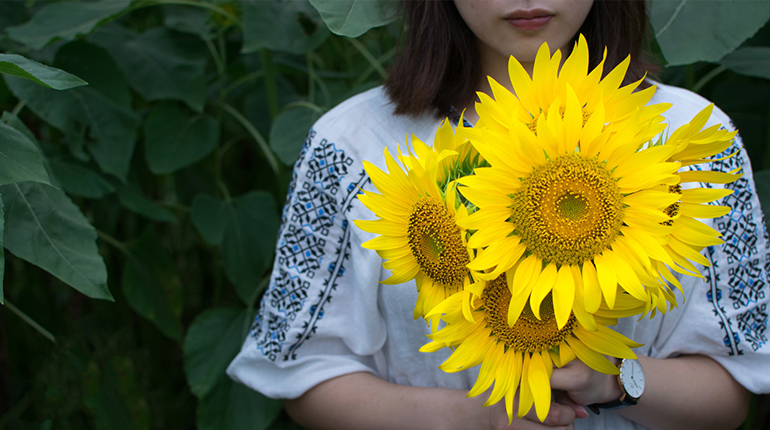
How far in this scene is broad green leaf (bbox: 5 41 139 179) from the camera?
3.38 feet

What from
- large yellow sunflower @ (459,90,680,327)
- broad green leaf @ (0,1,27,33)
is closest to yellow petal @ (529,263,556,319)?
large yellow sunflower @ (459,90,680,327)

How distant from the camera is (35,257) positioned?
2.46 ft

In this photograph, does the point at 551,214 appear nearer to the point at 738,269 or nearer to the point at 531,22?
the point at 531,22

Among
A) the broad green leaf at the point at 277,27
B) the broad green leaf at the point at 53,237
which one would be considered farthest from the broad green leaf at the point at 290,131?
the broad green leaf at the point at 53,237

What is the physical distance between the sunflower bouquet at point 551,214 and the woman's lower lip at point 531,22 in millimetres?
231

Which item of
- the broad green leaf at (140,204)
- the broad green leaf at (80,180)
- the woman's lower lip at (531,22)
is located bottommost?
the broad green leaf at (140,204)

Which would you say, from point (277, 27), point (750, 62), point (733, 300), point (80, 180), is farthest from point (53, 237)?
point (750, 62)

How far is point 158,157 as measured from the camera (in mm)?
1163

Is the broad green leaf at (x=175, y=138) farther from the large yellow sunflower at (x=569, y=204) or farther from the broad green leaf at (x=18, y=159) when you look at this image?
the large yellow sunflower at (x=569, y=204)

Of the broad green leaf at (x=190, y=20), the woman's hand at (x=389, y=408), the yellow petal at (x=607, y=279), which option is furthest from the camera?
the broad green leaf at (x=190, y=20)

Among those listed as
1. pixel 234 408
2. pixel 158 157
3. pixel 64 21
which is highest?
pixel 64 21

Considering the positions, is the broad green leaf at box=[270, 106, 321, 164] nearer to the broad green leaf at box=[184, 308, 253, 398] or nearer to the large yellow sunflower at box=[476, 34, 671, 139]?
the broad green leaf at box=[184, 308, 253, 398]

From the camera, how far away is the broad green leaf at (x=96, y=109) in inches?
40.6

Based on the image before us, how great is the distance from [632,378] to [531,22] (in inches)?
17.3
